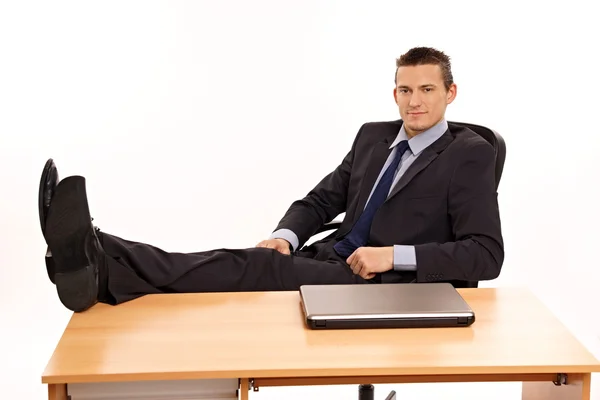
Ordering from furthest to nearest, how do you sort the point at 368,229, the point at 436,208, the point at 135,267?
the point at 368,229, the point at 436,208, the point at 135,267

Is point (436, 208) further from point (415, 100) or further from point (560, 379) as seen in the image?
point (560, 379)

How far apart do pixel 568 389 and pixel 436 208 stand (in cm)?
104

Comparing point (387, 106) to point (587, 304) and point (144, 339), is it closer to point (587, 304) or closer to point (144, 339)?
point (587, 304)

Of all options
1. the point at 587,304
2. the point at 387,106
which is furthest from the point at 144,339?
the point at 387,106

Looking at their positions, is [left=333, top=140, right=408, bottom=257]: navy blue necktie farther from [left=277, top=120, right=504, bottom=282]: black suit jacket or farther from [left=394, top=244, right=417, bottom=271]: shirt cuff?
[left=394, top=244, right=417, bottom=271]: shirt cuff

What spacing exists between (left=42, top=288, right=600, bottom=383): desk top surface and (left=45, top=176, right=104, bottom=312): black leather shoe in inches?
2.4

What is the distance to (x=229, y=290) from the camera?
2.93 meters

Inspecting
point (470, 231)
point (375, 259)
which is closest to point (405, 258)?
point (375, 259)

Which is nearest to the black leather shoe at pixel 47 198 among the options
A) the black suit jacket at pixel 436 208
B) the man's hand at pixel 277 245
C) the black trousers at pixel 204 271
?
the black trousers at pixel 204 271

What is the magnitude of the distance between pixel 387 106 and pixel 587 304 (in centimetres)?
152

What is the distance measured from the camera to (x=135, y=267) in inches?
110

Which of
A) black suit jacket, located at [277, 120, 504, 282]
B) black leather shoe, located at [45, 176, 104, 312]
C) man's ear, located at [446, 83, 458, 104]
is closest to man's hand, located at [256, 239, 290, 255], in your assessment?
black suit jacket, located at [277, 120, 504, 282]

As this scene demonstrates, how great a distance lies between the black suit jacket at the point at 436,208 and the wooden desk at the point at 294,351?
0.47m

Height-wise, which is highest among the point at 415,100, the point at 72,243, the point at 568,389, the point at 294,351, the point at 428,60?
the point at 428,60
